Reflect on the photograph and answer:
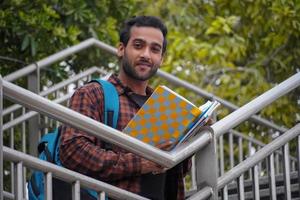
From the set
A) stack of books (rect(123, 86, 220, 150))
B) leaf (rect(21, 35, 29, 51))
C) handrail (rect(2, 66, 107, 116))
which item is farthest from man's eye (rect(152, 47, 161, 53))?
leaf (rect(21, 35, 29, 51))

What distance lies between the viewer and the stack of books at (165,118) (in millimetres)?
4379

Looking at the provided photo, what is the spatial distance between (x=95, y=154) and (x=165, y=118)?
345 mm

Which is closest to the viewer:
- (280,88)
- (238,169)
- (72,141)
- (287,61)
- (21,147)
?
(72,141)

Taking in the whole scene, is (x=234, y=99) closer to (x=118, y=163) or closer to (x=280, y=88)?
(x=280, y=88)

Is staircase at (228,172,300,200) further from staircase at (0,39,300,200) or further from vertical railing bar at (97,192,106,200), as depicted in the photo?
vertical railing bar at (97,192,106,200)

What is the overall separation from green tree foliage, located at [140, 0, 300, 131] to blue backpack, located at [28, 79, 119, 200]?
439 centimetres

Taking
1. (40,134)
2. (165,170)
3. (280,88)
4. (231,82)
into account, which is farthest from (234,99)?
(165,170)

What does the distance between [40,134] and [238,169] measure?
112 inches

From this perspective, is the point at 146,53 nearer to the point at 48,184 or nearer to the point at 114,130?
the point at 114,130

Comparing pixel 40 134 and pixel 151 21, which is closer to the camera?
pixel 151 21

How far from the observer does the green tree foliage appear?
950 centimetres

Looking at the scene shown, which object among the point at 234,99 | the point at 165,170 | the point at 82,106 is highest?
the point at 234,99

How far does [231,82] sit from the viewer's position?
35.1ft

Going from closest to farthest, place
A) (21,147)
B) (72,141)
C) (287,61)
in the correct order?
(72,141) → (21,147) → (287,61)
